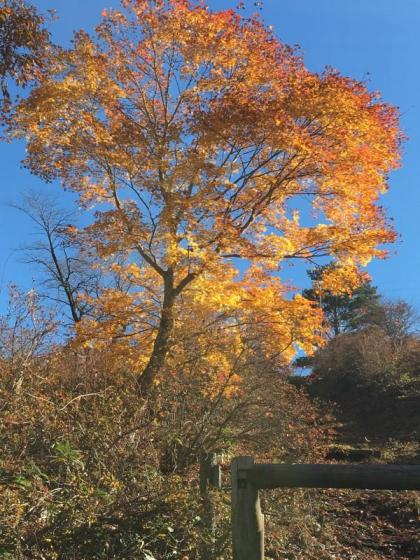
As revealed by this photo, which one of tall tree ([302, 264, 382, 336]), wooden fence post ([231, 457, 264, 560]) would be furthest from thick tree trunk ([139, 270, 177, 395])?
tall tree ([302, 264, 382, 336])

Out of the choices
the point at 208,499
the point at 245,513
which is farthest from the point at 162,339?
the point at 245,513

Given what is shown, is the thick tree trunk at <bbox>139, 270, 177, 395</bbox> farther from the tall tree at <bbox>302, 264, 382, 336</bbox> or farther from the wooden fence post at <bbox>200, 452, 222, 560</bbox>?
the tall tree at <bbox>302, 264, 382, 336</bbox>

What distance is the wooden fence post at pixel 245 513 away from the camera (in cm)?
342

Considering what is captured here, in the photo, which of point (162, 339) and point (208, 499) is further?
point (162, 339)

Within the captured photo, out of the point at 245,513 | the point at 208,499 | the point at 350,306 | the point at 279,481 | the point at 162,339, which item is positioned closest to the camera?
the point at 279,481

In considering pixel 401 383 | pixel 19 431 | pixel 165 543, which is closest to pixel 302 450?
pixel 165 543

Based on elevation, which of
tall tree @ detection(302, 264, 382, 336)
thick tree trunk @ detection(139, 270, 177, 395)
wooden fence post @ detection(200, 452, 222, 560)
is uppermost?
tall tree @ detection(302, 264, 382, 336)

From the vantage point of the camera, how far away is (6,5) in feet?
19.7

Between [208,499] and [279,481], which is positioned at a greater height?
[279,481]

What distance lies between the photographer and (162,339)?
30.2 feet

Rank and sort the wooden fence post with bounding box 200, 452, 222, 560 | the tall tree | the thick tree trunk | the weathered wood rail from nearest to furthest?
1. the weathered wood rail
2. the wooden fence post with bounding box 200, 452, 222, 560
3. the thick tree trunk
4. the tall tree

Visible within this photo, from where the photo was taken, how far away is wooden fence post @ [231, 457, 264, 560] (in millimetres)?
3418

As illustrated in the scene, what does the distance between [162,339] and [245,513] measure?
5906 millimetres

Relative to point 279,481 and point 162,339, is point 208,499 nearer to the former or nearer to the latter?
point 279,481
